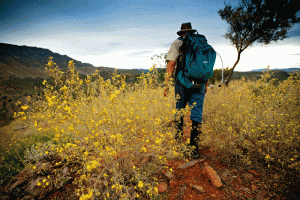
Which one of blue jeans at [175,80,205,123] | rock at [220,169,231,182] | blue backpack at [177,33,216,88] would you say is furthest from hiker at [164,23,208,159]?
rock at [220,169,231,182]

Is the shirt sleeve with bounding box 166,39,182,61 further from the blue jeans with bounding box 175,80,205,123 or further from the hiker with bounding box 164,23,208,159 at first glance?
the blue jeans with bounding box 175,80,205,123

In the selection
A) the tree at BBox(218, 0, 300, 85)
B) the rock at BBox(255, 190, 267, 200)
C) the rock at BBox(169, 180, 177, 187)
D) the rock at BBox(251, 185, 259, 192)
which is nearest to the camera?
the rock at BBox(255, 190, 267, 200)

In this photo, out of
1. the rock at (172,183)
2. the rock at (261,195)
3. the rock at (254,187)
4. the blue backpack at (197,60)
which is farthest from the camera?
the blue backpack at (197,60)

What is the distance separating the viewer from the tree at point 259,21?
728 cm

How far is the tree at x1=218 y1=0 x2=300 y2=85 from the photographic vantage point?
7281 mm

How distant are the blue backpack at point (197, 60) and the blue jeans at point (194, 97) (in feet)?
0.49

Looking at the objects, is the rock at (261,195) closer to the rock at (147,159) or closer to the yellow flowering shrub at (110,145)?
the yellow flowering shrub at (110,145)

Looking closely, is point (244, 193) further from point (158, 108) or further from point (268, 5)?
point (268, 5)

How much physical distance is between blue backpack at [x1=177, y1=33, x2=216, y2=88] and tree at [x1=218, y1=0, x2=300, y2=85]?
8605 millimetres

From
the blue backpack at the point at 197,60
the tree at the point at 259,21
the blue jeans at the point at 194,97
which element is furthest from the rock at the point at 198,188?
the tree at the point at 259,21

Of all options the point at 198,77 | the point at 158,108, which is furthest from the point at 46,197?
the point at 198,77

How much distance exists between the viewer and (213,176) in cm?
173

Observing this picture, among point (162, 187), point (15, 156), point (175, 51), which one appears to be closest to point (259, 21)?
point (175, 51)

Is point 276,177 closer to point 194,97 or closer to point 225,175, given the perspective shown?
point 225,175
